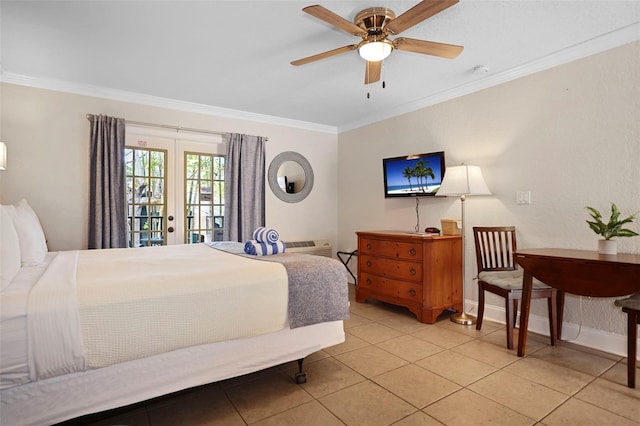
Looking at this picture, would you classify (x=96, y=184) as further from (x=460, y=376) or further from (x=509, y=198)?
(x=509, y=198)

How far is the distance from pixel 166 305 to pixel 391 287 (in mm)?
2468

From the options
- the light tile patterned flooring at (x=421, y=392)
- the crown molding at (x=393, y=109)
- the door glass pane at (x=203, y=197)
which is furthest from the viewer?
the door glass pane at (x=203, y=197)

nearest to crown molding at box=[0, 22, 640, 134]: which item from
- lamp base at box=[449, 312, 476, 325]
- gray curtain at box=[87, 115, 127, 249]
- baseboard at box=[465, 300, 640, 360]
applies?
gray curtain at box=[87, 115, 127, 249]

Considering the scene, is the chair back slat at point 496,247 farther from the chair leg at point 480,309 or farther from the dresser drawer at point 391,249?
the dresser drawer at point 391,249

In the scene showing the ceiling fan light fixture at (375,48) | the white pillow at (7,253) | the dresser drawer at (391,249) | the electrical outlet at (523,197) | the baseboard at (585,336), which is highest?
the ceiling fan light fixture at (375,48)

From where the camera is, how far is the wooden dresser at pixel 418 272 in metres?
3.09

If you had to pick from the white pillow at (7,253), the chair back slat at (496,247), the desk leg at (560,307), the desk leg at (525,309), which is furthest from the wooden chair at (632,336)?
the white pillow at (7,253)

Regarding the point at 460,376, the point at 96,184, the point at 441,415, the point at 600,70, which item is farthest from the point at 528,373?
the point at 96,184

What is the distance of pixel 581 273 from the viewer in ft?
6.71

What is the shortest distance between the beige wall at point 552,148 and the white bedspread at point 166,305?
237 cm

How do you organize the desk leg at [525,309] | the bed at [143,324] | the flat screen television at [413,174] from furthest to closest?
the flat screen television at [413,174] → the desk leg at [525,309] → the bed at [143,324]

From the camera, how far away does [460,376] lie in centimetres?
208

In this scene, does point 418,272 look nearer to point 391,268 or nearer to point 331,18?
point 391,268

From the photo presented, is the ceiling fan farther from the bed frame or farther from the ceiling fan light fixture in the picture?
the bed frame
